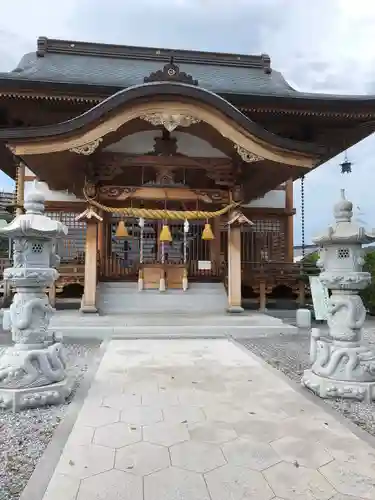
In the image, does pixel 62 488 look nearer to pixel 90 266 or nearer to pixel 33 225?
pixel 33 225

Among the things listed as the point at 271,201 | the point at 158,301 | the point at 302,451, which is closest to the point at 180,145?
the point at 158,301

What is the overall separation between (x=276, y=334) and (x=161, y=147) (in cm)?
513

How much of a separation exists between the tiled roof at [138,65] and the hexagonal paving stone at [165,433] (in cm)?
1036

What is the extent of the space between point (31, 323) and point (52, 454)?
1488mm

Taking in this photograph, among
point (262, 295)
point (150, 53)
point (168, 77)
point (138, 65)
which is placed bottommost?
point (262, 295)

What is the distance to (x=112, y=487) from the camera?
7.26ft

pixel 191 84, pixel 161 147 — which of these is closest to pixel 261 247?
pixel 161 147

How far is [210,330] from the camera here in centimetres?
771

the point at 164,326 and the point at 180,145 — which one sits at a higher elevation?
the point at 180,145

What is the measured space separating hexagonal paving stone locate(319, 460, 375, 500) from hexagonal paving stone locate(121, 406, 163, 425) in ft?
4.66

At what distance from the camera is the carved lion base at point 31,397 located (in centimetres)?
353

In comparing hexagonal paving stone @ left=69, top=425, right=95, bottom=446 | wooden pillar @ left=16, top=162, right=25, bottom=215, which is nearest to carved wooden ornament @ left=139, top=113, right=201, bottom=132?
wooden pillar @ left=16, top=162, right=25, bottom=215

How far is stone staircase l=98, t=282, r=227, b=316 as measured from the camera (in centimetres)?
977

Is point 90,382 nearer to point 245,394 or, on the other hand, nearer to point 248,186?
point 245,394
